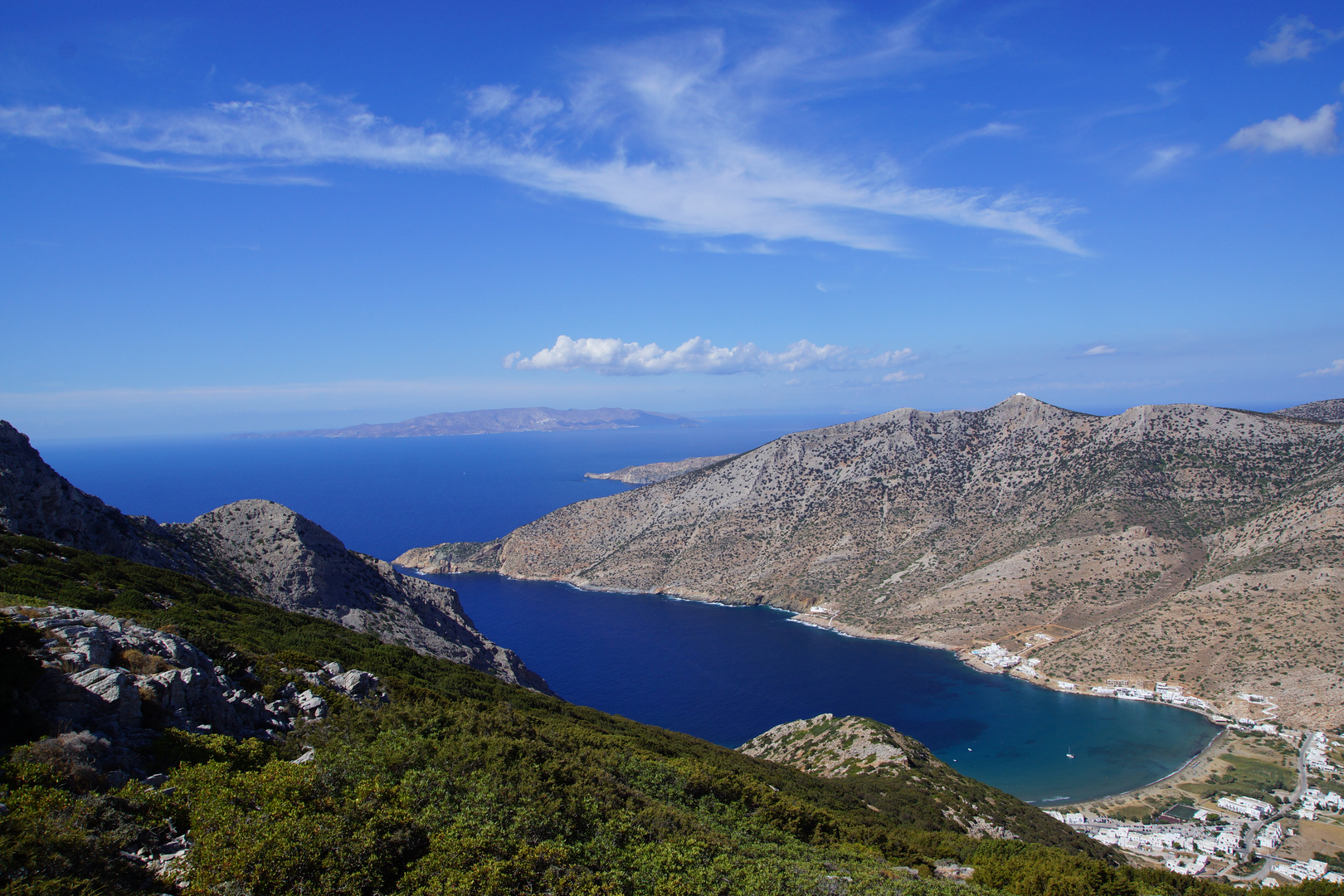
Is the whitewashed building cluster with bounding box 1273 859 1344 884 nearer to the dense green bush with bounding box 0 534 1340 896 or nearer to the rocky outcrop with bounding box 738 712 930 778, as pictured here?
the rocky outcrop with bounding box 738 712 930 778

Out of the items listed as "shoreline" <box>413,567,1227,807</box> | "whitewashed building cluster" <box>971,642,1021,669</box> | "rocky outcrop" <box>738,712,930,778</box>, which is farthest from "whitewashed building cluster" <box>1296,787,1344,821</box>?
"whitewashed building cluster" <box>971,642,1021,669</box>

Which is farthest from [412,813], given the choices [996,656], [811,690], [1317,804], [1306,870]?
[996,656]

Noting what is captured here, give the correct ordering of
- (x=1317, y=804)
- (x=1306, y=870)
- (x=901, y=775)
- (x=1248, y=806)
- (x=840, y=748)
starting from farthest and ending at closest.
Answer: (x=1248, y=806), (x=1317, y=804), (x=840, y=748), (x=901, y=775), (x=1306, y=870)

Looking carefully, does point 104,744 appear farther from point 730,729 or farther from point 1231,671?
point 1231,671

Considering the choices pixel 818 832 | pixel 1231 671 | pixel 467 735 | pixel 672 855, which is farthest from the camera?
pixel 1231 671

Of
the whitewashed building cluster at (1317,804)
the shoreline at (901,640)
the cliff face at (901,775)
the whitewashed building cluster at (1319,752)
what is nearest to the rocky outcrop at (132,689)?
the cliff face at (901,775)

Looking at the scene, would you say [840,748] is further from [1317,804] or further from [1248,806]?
[1317,804]

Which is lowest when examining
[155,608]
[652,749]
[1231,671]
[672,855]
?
[1231,671]

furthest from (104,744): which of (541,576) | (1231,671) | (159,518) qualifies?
(159,518)
